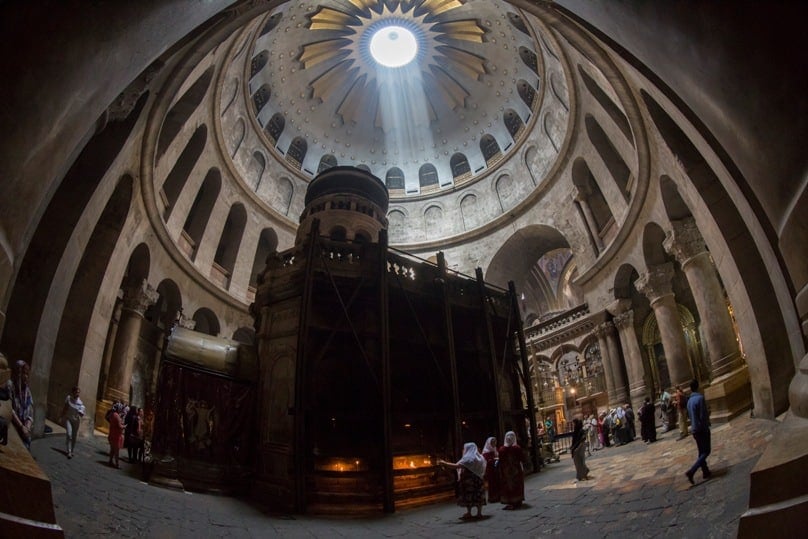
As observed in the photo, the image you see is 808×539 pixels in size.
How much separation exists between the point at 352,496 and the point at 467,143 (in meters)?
24.5

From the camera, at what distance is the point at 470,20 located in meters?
24.0

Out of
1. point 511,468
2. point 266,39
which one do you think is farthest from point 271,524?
point 266,39

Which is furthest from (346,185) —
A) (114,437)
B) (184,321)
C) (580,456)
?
(580,456)

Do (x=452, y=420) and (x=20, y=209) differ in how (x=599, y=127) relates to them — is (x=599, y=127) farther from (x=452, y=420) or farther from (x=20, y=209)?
(x=20, y=209)

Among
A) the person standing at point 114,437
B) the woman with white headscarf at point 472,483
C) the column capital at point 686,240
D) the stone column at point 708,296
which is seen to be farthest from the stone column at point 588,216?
the person standing at point 114,437

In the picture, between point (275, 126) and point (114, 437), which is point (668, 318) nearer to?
point (114, 437)

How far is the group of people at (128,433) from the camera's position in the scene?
7758mm

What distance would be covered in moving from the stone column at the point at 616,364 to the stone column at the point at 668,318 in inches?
102

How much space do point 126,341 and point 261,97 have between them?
16278 millimetres

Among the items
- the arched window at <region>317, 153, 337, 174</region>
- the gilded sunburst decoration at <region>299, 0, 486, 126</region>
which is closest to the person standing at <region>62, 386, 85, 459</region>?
the arched window at <region>317, 153, 337, 174</region>

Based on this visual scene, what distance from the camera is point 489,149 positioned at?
26.9m

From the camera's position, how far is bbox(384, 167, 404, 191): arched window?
1139 inches

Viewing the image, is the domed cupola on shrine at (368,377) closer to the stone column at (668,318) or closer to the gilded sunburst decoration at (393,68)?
the stone column at (668,318)

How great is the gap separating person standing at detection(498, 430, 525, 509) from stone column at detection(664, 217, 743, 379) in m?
7.47
